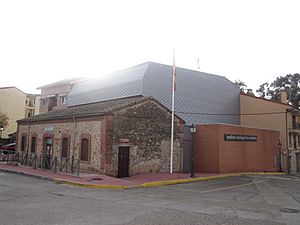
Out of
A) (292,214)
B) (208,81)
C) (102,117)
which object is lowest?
(292,214)

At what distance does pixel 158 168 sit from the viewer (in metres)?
22.0

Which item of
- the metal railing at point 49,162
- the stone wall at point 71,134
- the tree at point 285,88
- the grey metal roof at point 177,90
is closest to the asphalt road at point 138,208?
the stone wall at point 71,134

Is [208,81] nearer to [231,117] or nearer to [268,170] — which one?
[231,117]

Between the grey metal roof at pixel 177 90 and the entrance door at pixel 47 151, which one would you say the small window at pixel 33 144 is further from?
the grey metal roof at pixel 177 90

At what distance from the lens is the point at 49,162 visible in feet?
78.4

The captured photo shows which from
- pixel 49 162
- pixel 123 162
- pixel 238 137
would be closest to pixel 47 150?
pixel 49 162

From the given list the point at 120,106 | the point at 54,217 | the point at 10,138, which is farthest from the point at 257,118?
the point at 10,138

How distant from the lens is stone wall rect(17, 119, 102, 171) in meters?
19.9

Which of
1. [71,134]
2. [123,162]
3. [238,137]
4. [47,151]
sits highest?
[238,137]

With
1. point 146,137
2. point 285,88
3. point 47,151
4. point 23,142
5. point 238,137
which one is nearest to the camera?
point 146,137

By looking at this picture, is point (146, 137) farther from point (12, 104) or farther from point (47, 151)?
point (12, 104)

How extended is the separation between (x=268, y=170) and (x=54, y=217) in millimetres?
26643

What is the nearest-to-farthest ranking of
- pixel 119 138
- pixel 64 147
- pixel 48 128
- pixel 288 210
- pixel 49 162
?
pixel 288 210 → pixel 119 138 → pixel 64 147 → pixel 49 162 → pixel 48 128

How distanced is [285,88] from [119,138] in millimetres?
38981
